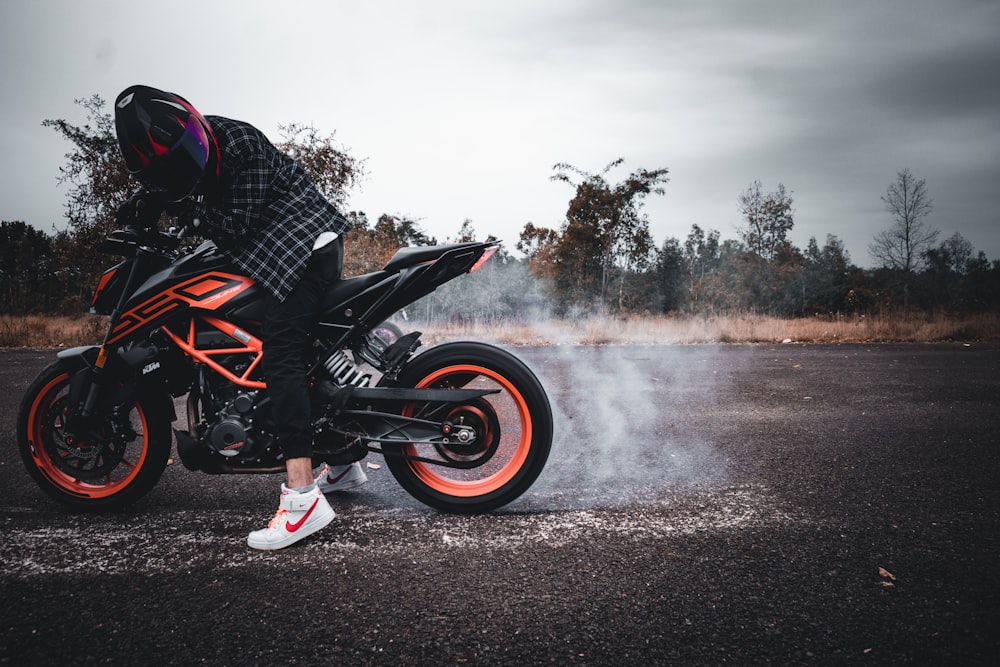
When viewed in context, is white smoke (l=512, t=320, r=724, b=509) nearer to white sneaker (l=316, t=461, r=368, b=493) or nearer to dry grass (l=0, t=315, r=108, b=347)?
white sneaker (l=316, t=461, r=368, b=493)

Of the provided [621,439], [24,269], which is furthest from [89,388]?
[24,269]

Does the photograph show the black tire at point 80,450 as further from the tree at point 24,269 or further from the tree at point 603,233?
the tree at point 24,269

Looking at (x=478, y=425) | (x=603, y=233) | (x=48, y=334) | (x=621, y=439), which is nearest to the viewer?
(x=478, y=425)

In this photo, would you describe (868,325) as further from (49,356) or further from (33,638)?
(49,356)

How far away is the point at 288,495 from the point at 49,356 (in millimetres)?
10982

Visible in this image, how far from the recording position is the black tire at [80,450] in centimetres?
273

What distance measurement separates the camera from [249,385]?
2531mm

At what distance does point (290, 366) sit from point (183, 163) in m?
1.02

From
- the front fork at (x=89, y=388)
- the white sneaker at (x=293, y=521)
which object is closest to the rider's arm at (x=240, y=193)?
the front fork at (x=89, y=388)

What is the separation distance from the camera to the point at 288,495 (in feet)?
7.82

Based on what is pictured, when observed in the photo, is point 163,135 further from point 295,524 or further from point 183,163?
point 295,524

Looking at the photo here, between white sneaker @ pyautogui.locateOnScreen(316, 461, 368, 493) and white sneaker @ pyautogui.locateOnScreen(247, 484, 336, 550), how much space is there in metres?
0.54

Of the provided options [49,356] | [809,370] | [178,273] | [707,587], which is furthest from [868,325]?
[49,356]

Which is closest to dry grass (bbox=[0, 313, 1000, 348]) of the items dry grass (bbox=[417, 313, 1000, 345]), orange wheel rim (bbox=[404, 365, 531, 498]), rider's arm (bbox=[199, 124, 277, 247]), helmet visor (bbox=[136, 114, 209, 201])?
dry grass (bbox=[417, 313, 1000, 345])
